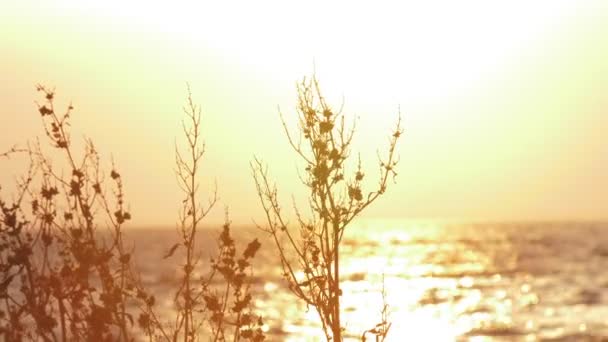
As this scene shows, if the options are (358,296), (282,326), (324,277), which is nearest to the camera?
(324,277)

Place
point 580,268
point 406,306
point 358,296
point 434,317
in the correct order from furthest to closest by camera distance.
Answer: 1. point 580,268
2. point 358,296
3. point 406,306
4. point 434,317

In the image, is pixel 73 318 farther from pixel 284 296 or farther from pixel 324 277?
pixel 284 296

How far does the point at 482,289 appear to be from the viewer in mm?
131000

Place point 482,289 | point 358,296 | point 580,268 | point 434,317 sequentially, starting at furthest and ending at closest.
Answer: point 580,268 < point 482,289 < point 358,296 < point 434,317

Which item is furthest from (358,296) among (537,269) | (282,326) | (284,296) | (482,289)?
(537,269)

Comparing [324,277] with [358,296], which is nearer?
[324,277]

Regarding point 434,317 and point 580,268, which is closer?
point 434,317

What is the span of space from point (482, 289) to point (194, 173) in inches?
4811

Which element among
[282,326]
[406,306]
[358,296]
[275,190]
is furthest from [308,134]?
[358,296]

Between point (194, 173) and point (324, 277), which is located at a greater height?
point (194, 173)

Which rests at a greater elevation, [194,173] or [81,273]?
[194,173]

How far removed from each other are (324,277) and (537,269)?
15668cm

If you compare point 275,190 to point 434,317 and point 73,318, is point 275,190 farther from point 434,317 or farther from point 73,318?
point 434,317

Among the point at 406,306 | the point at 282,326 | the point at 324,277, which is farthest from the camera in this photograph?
the point at 406,306
